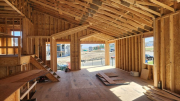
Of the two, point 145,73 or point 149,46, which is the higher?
point 149,46

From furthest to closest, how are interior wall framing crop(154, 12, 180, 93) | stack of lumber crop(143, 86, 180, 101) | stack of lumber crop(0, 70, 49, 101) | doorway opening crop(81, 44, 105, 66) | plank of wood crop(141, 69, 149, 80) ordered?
doorway opening crop(81, 44, 105, 66), plank of wood crop(141, 69, 149, 80), interior wall framing crop(154, 12, 180, 93), stack of lumber crop(143, 86, 180, 101), stack of lumber crop(0, 70, 49, 101)

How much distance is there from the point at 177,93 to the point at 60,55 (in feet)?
89.8

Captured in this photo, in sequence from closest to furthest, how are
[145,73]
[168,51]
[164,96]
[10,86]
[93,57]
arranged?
[10,86] → [164,96] → [168,51] → [145,73] → [93,57]

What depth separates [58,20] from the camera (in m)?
10.9

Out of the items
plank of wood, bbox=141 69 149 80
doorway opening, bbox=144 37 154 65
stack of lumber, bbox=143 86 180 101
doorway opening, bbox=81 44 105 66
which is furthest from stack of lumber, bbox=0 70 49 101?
doorway opening, bbox=81 44 105 66

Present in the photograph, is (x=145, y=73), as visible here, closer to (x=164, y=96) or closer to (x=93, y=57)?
(x=164, y=96)

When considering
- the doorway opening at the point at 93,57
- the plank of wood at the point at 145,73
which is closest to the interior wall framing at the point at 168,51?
the plank of wood at the point at 145,73

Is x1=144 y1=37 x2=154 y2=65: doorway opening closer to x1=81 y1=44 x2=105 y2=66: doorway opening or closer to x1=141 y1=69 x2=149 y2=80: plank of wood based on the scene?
x1=141 y1=69 x2=149 y2=80: plank of wood

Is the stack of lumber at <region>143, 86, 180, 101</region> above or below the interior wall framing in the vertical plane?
below

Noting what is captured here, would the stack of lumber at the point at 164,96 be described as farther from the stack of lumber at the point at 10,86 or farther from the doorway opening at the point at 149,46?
the stack of lumber at the point at 10,86

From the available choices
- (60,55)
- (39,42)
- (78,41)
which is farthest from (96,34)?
(60,55)

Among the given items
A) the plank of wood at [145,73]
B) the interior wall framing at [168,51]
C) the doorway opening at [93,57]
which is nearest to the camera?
the interior wall framing at [168,51]

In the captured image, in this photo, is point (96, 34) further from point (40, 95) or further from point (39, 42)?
point (40, 95)

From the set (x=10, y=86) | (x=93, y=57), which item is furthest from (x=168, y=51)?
(x=93, y=57)
